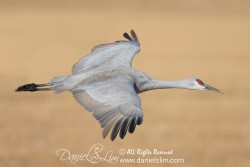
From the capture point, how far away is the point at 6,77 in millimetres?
18875

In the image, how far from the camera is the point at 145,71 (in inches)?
813

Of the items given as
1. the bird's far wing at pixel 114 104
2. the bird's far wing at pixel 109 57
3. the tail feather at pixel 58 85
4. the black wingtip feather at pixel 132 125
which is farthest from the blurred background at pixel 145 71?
the black wingtip feather at pixel 132 125

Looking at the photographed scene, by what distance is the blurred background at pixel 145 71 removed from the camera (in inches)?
542

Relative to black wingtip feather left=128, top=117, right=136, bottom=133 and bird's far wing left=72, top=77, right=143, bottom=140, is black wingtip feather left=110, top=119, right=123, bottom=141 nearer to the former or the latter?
bird's far wing left=72, top=77, right=143, bottom=140

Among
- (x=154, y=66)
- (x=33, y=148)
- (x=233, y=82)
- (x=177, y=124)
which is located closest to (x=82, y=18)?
(x=154, y=66)

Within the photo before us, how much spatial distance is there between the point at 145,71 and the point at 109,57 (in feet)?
28.6

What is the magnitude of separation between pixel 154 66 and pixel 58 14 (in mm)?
10949

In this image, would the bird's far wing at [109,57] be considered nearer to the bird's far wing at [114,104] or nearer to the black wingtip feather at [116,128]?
the bird's far wing at [114,104]

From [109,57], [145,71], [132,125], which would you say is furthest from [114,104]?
[145,71]

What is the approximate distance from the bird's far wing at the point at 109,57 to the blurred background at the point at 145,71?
156 cm

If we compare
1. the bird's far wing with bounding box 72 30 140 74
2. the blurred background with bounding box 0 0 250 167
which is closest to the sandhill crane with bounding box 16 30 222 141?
the bird's far wing with bounding box 72 30 140 74

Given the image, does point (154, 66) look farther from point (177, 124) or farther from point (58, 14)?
point (58, 14)

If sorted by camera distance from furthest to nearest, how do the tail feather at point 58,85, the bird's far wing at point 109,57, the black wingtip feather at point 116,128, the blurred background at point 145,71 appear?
the blurred background at point 145,71 < the bird's far wing at point 109,57 < the tail feather at point 58,85 < the black wingtip feather at point 116,128

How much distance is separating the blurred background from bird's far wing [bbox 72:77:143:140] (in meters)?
2.40
